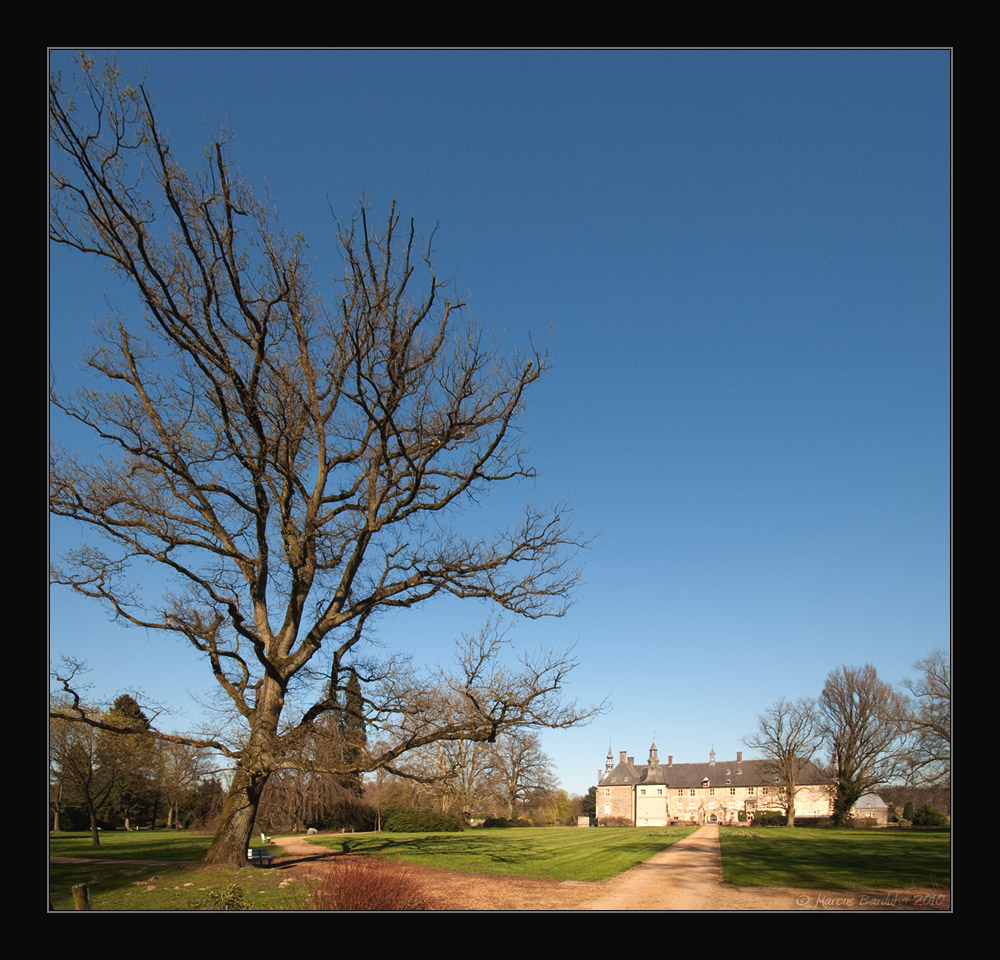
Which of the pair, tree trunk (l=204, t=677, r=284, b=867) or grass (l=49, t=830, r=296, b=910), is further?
tree trunk (l=204, t=677, r=284, b=867)

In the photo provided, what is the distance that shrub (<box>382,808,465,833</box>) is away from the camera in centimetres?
3091

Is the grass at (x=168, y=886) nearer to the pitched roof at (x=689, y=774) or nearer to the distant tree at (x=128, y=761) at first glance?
the distant tree at (x=128, y=761)

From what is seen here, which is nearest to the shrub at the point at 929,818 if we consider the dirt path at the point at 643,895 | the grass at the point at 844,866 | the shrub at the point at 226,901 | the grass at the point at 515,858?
the grass at the point at 844,866

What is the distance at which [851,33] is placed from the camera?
7926 mm

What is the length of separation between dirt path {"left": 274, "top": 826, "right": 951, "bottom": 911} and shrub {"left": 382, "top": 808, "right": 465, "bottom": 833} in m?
17.2

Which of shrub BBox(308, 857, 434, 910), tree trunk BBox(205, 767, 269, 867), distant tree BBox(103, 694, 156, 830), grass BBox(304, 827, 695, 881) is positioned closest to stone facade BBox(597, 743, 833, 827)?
distant tree BBox(103, 694, 156, 830)

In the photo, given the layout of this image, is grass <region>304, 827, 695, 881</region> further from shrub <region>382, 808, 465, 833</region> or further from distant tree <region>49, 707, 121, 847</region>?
distant tree <region>49, 707, 121, 847</region>

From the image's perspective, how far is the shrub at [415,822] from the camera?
3091 centimetres

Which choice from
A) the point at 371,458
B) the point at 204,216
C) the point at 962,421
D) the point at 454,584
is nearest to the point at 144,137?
the point at 204,216

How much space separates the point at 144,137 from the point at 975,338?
13811mm

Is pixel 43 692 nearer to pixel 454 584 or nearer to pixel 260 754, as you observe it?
pixel 260 754

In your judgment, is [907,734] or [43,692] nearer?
[43,692]

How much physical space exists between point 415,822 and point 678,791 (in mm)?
56550

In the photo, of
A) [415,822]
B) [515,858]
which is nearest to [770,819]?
[415,822]
